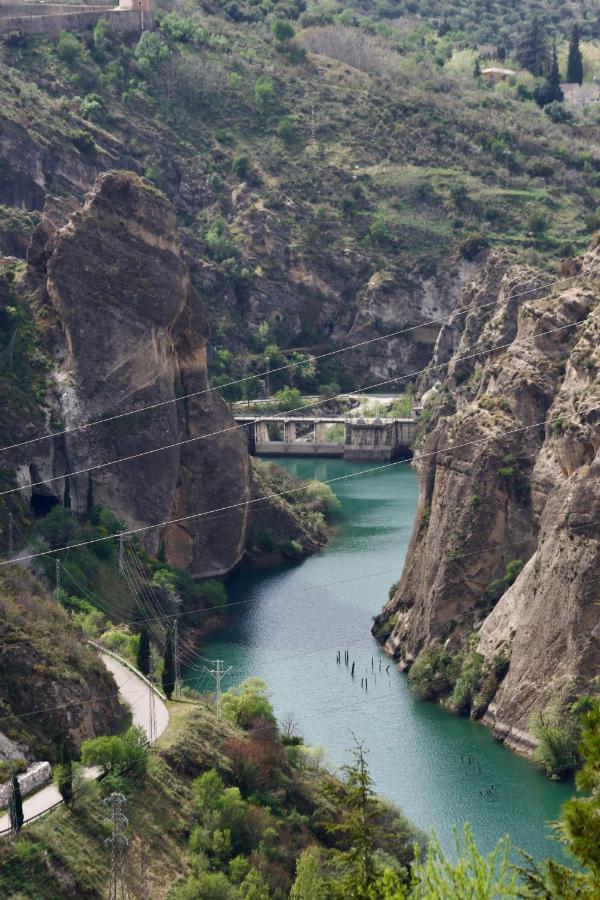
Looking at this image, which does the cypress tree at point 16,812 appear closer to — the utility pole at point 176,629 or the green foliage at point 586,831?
the green foliage at point 586,831

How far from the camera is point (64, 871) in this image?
68.6m

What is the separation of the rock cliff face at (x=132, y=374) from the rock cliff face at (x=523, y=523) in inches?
638

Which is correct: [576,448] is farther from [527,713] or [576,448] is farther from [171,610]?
[171,610]

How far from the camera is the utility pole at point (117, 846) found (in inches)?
2729

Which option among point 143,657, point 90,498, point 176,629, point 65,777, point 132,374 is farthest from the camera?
point 132,374

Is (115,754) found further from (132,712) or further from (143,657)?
(143,657)

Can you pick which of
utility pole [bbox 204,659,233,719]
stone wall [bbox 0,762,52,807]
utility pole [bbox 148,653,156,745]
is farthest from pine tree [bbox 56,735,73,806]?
utility pole [bbox 204,659,233,719]

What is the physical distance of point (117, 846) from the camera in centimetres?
7106

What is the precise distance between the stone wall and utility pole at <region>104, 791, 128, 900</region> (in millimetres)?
2727

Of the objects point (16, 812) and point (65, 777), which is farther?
point (65, 777)

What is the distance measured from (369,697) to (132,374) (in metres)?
28.6

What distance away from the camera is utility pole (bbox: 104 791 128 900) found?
69.3 m

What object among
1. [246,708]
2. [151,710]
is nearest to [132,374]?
[246,708]

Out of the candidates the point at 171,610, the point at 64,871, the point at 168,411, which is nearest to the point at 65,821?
the point at 64,871
